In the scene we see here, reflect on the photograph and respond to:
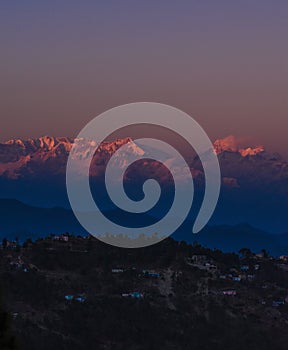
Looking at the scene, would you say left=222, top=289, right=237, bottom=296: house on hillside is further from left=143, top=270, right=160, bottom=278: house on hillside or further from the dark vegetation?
left=143, top=270, right=160, bottom=278: house on hillside

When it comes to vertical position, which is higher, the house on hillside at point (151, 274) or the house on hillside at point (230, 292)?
the house on hillside at point (151, 274)

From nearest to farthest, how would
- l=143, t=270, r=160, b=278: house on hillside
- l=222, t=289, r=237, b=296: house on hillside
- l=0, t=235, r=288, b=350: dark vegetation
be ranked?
l=0, t=235, r=288, b=350: dark vegetation → l=222, t=289, r=237, b=296: house on hillside → l=143, t=270, r=160, b=278: house on hillside

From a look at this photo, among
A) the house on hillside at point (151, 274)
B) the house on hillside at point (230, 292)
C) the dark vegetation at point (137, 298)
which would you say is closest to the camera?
the dark vegetation at point (137, 298)

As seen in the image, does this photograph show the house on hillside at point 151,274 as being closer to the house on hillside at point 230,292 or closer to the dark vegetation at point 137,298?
the dark vegetation at point 137,298

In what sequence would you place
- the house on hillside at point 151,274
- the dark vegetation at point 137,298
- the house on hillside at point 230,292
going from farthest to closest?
the house on hillside at point 151,274
the house on hillside at point 230,292
the dark vegetation at point 137,298

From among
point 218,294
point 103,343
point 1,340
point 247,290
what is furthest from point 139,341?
point 1,340

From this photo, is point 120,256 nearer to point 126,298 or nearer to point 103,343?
point 126,298

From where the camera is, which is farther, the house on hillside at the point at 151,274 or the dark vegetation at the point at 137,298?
the house on hillside at the point at 151,274

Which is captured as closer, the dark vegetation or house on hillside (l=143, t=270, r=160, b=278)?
the dark vegetation

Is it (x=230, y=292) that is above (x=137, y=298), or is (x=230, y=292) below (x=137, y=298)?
above

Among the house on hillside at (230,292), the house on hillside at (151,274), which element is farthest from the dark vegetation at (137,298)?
the house on hillside at (230,292)

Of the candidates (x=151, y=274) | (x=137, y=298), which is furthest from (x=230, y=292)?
(x=137, y=298)

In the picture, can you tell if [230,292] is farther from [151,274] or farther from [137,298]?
[137,298]

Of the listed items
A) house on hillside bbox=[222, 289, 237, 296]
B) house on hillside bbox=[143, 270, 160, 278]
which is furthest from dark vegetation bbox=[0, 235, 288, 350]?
house on hillside bbox=[222, 289, 237, 296]
